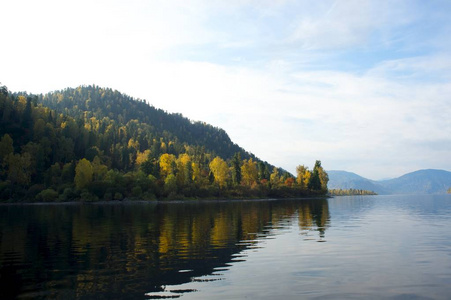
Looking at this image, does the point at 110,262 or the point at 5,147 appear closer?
the point at 110,262

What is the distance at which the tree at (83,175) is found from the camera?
159250 millimetres

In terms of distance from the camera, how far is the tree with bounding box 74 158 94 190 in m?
159

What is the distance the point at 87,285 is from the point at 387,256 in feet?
80.5

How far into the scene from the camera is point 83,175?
162m

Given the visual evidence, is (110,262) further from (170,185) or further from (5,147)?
(5,147)

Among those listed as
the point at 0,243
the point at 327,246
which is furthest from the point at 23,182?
the point at 327,246

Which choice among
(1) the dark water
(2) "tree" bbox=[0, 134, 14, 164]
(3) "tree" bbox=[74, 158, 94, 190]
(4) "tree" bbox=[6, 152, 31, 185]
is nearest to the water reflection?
(1) the dark water

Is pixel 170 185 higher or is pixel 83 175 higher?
pixel 83 175

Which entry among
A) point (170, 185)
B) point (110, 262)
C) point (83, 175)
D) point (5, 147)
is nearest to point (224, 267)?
point (110, 262)

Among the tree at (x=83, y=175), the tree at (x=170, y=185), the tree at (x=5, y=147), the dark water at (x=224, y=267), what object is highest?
the tree at (x=5, y=147)

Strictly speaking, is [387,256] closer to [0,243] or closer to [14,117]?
[0,243]

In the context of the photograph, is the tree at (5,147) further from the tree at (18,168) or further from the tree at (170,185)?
the tree at (170,185)

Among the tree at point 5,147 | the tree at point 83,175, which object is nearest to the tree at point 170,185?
the tree at point 83,175

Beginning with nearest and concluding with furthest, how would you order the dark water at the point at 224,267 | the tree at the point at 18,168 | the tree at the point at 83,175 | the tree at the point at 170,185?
1. the dark water at the point at 224,267
2. the tree at the point at 83,175
3. the tree at the point at 18,168
4. the tree at the point at 170,185
